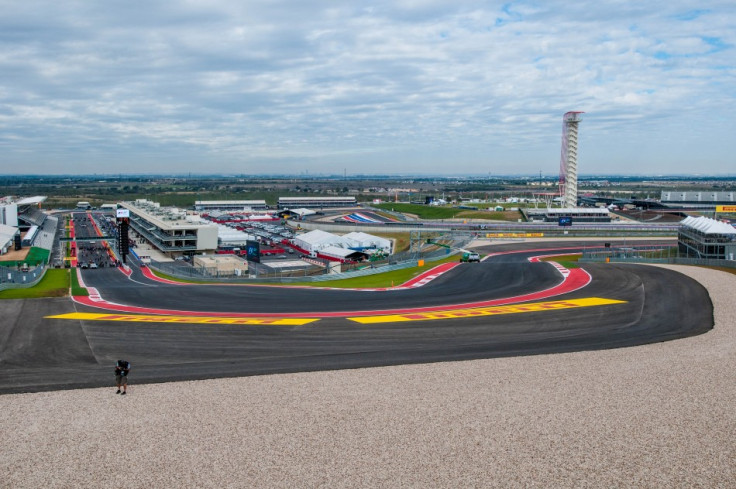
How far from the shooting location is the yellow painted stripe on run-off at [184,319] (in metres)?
24.8

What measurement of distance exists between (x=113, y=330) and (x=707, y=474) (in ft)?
65.9

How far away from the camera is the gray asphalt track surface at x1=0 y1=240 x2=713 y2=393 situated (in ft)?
58.4

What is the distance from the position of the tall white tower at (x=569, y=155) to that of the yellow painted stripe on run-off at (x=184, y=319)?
97.4 m

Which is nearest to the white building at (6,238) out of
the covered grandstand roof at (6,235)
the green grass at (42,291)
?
the covered grandstand roof at (6,235)

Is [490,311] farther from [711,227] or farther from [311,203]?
[311,203]

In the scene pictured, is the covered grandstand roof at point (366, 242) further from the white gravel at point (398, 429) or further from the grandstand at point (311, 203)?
the grandstand at point (311, 203)

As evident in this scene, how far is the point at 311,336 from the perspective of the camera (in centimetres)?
2186

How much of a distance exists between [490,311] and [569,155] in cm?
9633

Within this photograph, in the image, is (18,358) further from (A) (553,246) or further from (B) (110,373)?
(A) (553,246)

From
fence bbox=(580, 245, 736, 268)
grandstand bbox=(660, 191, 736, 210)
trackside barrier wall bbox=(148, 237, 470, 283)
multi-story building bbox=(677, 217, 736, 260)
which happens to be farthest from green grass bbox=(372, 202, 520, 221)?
multi-story building bbox=(677, 217, 736, 260)

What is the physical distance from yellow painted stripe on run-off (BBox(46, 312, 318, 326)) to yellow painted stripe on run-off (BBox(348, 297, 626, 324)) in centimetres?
273

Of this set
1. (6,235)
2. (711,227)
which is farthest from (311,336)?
(6,235)

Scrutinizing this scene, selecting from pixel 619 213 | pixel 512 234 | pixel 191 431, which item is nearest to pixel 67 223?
pixel 512 234

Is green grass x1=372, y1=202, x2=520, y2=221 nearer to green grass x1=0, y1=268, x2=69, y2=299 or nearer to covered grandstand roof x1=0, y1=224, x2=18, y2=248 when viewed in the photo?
covered grandstand roof x1=0, y1=224, x2=18, y2=248
